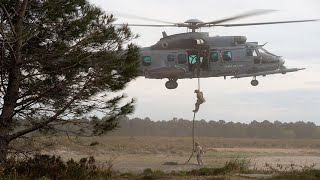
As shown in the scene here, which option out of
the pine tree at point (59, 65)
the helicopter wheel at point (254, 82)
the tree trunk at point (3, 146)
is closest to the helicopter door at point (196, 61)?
the helicopter wheel at point (254, 82)

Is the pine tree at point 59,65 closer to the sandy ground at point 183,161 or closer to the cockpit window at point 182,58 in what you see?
the sandy ground at point 183,161

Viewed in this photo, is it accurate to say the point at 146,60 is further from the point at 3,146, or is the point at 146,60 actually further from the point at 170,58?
the point at 3,146

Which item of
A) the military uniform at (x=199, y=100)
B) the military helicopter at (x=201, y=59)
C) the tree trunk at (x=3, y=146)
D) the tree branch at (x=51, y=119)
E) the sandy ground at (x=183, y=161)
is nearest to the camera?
the tree trunk at (x=3, y=146)

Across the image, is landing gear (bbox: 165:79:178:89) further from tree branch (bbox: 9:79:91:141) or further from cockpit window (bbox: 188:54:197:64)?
tree branch (bbox: 9:79:91:141)

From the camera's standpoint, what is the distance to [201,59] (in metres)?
28.2

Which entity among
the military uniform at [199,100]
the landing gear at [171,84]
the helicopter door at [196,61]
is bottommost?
the military uniform at [199,100]

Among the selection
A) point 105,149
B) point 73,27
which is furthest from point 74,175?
point 105,149

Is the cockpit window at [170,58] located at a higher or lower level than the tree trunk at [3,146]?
higher

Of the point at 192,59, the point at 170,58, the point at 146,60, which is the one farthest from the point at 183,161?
the point at 146,60

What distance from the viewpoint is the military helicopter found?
28.1 meters

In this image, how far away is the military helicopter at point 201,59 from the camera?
1108 inches

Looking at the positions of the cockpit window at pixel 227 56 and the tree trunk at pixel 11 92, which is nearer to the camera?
the tree trunk at pixel 11 92

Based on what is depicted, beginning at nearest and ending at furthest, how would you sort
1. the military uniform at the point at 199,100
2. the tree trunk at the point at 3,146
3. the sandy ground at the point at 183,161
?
1. the tree trunk at the point at 3,146
2. the military uniform at the point at 199,100
3. the sandy ground at the point at 183,161

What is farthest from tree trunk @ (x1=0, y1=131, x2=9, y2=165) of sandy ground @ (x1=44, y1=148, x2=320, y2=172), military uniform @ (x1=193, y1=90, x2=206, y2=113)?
military uniform @ (x1=193, y1=90, x2=206, y2=113)
